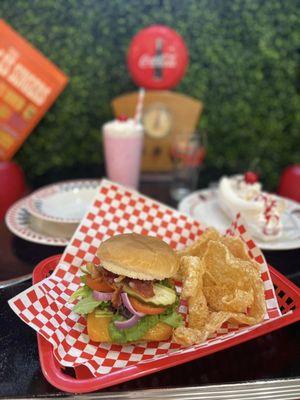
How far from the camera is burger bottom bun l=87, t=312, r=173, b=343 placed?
133 cm

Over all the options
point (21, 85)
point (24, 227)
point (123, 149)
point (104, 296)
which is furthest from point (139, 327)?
point (21, 85)

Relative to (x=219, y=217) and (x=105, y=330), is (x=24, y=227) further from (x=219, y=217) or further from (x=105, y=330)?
(x=219, y=217)

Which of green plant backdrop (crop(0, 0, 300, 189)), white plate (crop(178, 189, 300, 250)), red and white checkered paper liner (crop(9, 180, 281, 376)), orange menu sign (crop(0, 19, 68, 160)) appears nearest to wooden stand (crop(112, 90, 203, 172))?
green plant backdrop (crop(0, 0, 300, 189))

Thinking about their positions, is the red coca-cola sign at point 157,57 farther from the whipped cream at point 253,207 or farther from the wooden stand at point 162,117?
the whipped cream at point 253,207

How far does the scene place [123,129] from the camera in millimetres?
2469

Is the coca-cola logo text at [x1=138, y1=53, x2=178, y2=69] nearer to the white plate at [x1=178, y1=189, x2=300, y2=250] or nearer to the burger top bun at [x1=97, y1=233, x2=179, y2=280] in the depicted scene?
the white plate at [x1=178, y1=189, x2=300, y2=250]

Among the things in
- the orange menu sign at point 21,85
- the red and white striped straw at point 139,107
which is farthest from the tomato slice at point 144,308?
the orange menu sign at point 21,85

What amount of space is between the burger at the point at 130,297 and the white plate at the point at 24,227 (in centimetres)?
48

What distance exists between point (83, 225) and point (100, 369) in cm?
67

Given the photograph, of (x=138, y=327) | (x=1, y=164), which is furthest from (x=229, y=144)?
(x=138, y=327)

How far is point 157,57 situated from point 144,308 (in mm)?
1673

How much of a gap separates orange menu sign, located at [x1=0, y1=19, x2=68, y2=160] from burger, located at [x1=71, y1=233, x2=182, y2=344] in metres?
1.59

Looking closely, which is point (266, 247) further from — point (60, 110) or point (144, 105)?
point (60, 110)

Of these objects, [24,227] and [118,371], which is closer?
[118,371]
